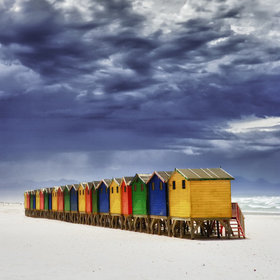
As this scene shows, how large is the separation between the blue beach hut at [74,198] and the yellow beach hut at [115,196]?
507 inches

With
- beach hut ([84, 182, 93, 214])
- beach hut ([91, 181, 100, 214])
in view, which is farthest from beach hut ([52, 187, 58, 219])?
beach hut ([91, 181, 100, 214])

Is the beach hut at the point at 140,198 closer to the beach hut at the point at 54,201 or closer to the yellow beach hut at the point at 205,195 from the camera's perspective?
the yellow beach hut at the point at 205,195

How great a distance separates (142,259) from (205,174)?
11380mm

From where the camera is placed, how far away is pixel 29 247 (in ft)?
94.5

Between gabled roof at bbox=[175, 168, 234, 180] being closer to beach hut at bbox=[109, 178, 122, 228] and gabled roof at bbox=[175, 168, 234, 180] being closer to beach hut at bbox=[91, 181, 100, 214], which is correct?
beach hut at bbox=[109, 178, 122, 228]

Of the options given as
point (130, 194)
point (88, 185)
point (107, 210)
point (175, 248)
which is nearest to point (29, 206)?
point (88, 185)

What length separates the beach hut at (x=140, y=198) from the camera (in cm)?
3856

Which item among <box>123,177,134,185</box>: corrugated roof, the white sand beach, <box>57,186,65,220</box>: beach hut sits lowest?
the white sand beach

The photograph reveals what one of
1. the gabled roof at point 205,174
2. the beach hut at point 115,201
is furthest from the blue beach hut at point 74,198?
the gabled roof at point 205,174

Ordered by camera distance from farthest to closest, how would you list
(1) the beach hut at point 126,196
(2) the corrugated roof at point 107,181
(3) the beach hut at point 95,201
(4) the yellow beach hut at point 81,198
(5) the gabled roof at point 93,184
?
1. (4) the yellow beach hut at point 81,198
2. (5) the gabled roof at point 93,184
3. (3) the beach hut at point 95,201
4. (2) the corrugated roof at point 107,181
5. (1) the beach hut at point 126,196

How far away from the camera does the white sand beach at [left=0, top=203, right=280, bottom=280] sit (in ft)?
61.2

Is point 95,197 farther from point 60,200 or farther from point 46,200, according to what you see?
point 46,200

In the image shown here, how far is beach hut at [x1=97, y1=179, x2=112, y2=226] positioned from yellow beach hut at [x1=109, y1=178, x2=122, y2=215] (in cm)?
103

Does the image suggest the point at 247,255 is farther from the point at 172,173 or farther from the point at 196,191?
the point at 172,173
